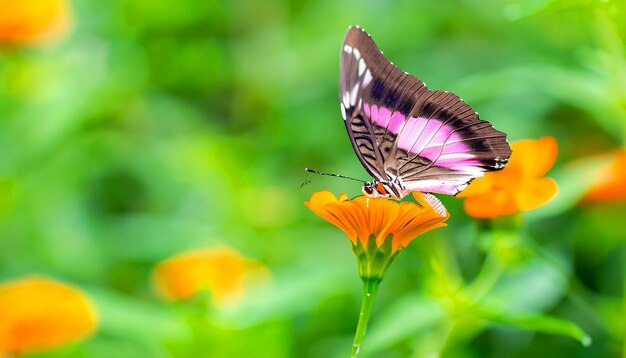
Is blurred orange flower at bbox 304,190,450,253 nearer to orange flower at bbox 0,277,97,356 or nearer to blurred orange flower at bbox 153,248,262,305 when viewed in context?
orange flower at bbox 0,277,97,356

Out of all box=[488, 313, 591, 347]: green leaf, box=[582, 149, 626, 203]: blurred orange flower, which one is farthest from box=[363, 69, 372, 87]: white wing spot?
box=[582, 149, 626, 203]: blurred orange flower

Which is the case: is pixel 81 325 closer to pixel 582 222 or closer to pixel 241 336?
pixel 241 336

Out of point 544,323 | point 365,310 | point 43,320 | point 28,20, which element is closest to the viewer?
point 365,310

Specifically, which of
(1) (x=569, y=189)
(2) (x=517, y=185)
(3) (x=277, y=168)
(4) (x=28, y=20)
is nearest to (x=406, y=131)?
(2) (x=517, y=185)

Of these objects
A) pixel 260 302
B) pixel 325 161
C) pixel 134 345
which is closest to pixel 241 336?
pixel 260 302

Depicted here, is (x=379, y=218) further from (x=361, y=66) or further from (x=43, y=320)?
(x=43, y=320)

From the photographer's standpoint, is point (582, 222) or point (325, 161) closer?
point (582, 222)
